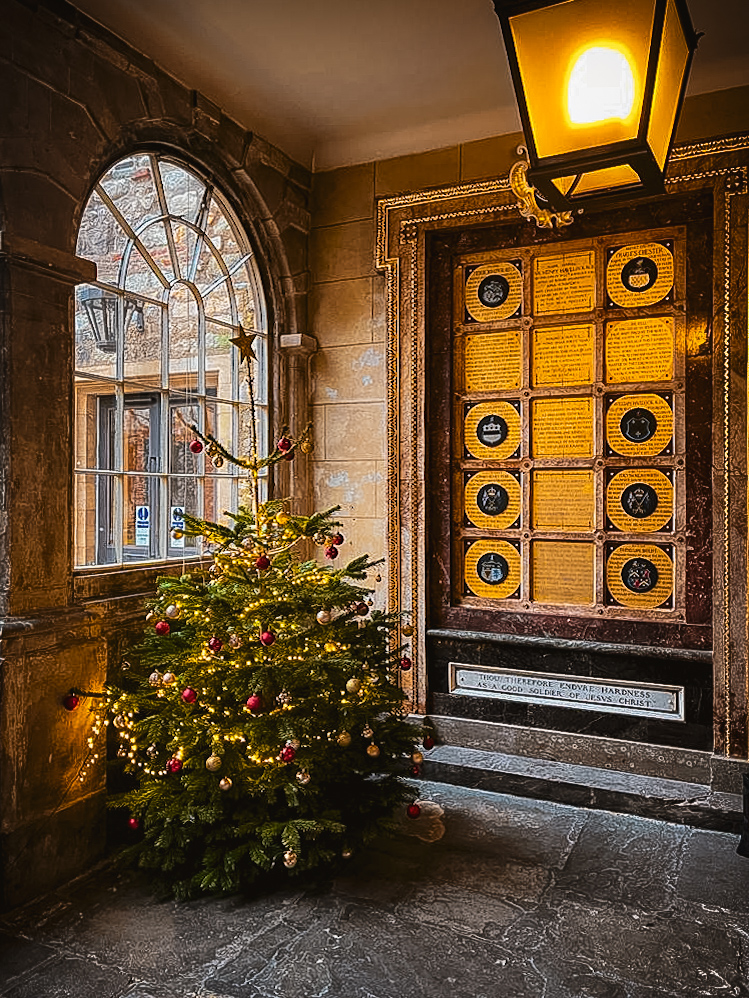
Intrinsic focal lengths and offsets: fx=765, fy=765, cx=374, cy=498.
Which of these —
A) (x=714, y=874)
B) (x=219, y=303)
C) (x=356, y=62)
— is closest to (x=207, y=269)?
(x=219, y=303)

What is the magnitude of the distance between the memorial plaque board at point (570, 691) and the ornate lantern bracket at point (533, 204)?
A: 2336 millimetres

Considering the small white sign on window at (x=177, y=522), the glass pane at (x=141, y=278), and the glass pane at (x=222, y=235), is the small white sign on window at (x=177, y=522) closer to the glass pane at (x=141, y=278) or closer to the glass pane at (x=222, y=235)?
the glass pane at (x=141, y=278)

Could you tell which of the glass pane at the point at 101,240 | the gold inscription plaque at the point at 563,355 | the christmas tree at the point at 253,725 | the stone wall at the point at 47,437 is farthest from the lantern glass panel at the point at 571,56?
the gold inscription plaque at the point at 563,355

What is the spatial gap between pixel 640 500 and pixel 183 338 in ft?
7.43

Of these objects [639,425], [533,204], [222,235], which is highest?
[222,235]

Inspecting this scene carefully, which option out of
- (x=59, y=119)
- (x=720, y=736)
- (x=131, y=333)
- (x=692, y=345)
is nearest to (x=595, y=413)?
(x=692, y=345)

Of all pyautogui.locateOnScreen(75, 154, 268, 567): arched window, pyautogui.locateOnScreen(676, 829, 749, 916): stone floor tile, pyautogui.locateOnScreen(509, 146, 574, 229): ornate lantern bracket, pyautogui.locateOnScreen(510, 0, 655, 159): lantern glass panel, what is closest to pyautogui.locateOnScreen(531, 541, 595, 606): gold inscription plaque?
pyautogui.locateOnScreen(676, 829, 749, 916): stone floor tile

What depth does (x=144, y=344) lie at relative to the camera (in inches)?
131

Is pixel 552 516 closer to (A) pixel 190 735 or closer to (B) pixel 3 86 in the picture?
(A) pixel 190 735

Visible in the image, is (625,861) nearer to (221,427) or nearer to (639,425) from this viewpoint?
(639,425)

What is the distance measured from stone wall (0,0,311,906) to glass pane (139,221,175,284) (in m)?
0.34

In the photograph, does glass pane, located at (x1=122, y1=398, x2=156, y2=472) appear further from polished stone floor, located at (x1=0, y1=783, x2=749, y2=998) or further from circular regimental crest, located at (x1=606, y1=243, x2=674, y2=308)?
circular regimental crest, located at (x1=606, y1=243, x2=674, y2=308)

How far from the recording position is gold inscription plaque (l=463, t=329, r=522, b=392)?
152 inches

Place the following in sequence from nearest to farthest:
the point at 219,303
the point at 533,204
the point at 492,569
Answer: the point at 533,204
the point at 219,303
the point at 492,569
